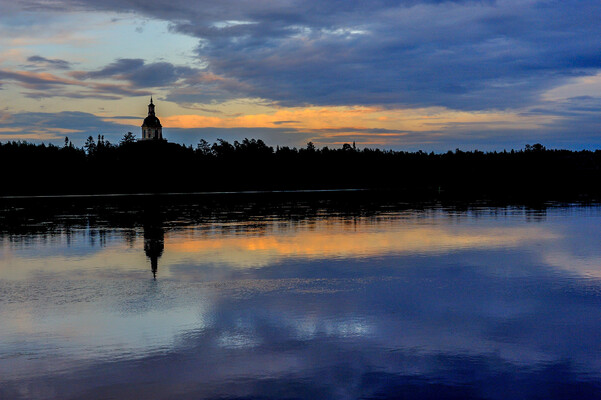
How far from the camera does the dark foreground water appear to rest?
13.0 m

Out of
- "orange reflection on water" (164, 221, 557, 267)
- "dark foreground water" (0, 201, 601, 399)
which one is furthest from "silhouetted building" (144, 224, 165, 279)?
"orange reflection on water" (164, 221, 557, 267)

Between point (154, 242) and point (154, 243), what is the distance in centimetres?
58

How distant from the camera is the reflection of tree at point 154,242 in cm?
3119

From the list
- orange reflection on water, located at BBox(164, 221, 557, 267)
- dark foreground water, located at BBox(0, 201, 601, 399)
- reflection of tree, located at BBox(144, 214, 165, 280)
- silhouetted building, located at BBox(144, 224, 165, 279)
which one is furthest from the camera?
orange reflection on water, located at BBox(164, 221, 557, 267)

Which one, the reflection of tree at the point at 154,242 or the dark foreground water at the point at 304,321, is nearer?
the dark foreground water at the point at 304,321

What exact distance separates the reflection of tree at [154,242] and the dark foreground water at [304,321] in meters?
0.41

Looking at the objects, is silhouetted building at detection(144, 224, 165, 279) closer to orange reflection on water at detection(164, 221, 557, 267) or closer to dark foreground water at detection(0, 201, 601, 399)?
dark foreground water at detection(0, 201, 601, 399)

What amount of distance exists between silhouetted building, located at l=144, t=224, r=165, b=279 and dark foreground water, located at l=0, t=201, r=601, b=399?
39 cm

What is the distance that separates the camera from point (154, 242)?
40031mm

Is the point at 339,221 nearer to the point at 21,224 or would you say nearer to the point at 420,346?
the point at 21,224

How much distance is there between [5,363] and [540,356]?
1204cm

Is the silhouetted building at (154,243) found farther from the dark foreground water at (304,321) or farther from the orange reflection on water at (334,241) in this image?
the orange reflection on water at (334,241)

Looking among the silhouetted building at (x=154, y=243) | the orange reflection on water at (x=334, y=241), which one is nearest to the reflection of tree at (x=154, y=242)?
the silhouetted building at (x=154, y=243)

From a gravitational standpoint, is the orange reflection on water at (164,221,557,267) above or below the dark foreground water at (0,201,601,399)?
above
